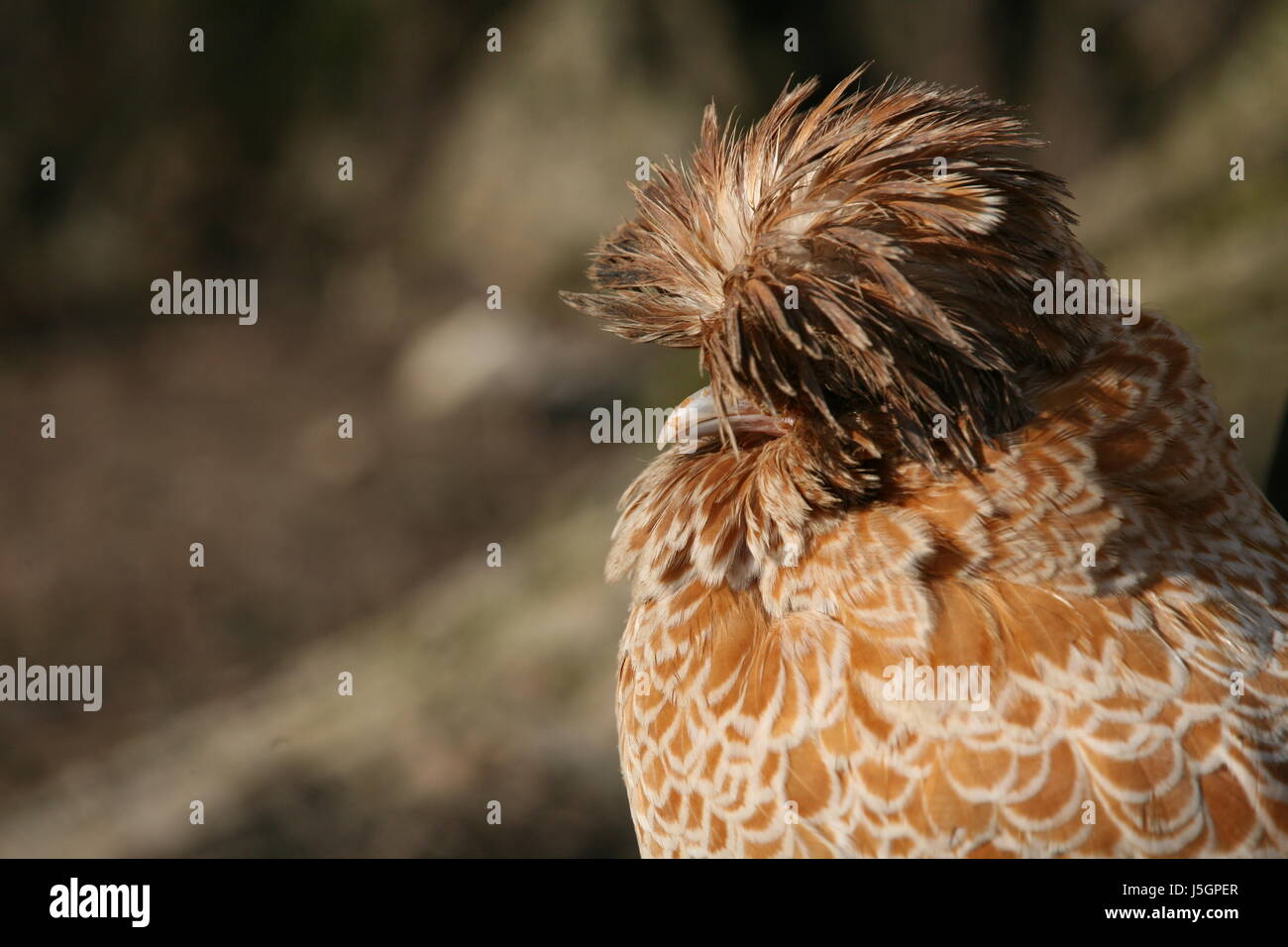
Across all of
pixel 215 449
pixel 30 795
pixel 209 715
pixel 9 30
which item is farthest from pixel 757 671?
pixel 9 30

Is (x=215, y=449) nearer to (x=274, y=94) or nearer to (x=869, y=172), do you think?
(x=274, y=94)

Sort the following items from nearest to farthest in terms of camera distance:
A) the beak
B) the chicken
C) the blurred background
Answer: the chicken, the beak, the blurred background

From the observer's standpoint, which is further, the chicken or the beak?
the beak

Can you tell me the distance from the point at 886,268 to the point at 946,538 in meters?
0.52

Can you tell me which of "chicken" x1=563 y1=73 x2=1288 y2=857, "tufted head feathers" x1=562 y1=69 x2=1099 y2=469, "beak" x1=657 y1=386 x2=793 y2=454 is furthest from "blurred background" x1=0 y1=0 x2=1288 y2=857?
"beak" x1=657 y1=386 x2=793 y2=454

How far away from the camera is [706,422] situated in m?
2.27

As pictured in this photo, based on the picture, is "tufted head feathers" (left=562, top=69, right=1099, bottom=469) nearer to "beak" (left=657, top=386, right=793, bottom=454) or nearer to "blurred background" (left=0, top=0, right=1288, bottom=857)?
"beak" (left=657, top=386, right=793, bottom=454)

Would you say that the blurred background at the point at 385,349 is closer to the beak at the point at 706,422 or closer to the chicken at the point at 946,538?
the chicken at the point at 946,538

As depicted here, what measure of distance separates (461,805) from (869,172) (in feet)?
11.3

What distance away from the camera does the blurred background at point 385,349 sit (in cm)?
438

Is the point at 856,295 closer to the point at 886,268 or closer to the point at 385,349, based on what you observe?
the point at 886,268

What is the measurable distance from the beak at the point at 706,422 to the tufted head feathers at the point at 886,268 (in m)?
0.13

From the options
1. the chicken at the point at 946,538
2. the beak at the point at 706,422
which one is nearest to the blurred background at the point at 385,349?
the chicken at the point at 946,538

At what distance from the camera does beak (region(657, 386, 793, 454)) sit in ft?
7.18
